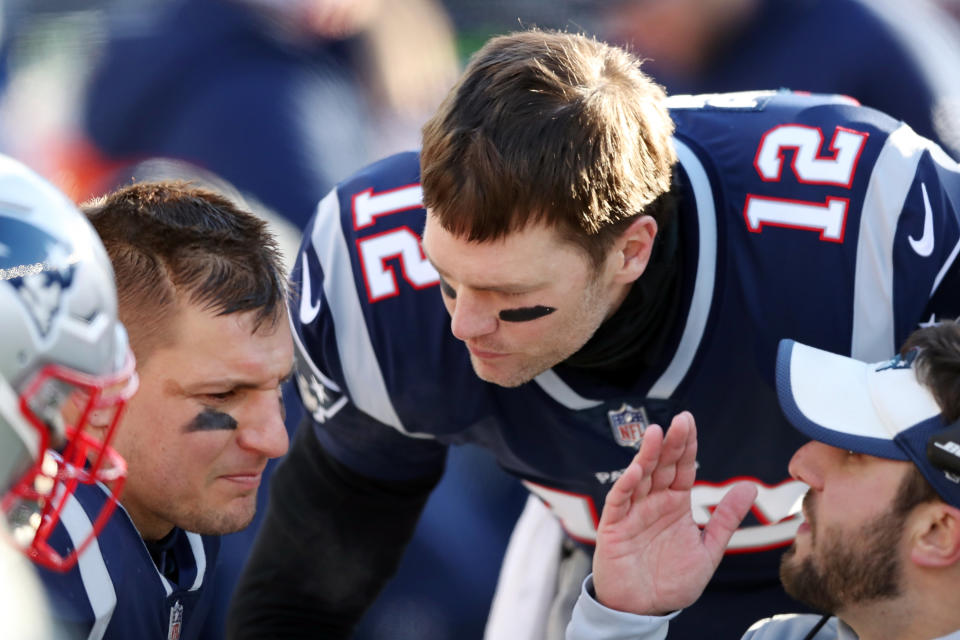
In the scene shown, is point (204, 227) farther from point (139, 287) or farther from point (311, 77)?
point (311, 77)

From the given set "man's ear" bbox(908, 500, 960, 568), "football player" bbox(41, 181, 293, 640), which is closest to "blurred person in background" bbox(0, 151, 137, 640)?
"football player" bbox(41, 181, 293, 640)

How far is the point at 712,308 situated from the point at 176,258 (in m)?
0.85

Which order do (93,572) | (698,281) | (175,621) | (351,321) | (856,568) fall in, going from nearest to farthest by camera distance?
(93,572) < (856,568) < (175,621) < (698,281) < (351,321)

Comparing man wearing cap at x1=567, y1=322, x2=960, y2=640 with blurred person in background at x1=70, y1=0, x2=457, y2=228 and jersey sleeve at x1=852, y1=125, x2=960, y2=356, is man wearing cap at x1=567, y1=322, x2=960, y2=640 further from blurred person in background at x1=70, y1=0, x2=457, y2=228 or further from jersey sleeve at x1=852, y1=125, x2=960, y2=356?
blurred person in background at x1=70, y1=0, x2=457, y2=228

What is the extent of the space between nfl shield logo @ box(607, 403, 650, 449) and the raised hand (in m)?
0.24

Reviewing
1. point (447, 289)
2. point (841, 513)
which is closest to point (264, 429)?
point (447, 289)

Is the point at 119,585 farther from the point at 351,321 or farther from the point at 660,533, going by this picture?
the point at 660,533

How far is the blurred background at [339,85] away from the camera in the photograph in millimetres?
3107

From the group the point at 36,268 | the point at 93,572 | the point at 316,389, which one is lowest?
the point at 316,389

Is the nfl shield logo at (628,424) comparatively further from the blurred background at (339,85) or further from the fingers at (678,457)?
the blurred background at (339,85)

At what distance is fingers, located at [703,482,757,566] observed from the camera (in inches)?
75.8

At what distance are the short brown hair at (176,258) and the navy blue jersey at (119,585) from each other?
0.25 m

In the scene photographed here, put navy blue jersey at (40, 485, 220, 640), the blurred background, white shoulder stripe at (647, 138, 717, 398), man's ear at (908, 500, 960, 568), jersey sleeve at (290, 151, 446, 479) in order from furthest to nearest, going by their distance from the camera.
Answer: the blurred background < jersey sleeve at (290, 151, 446, 479) < white shoulder stripe at (647, 138, 717, 398) < man's ear at (908, 500, 960, 568) < navy blue jersey at (40, 485, 220, 640)

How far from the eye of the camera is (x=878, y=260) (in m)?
1.97
